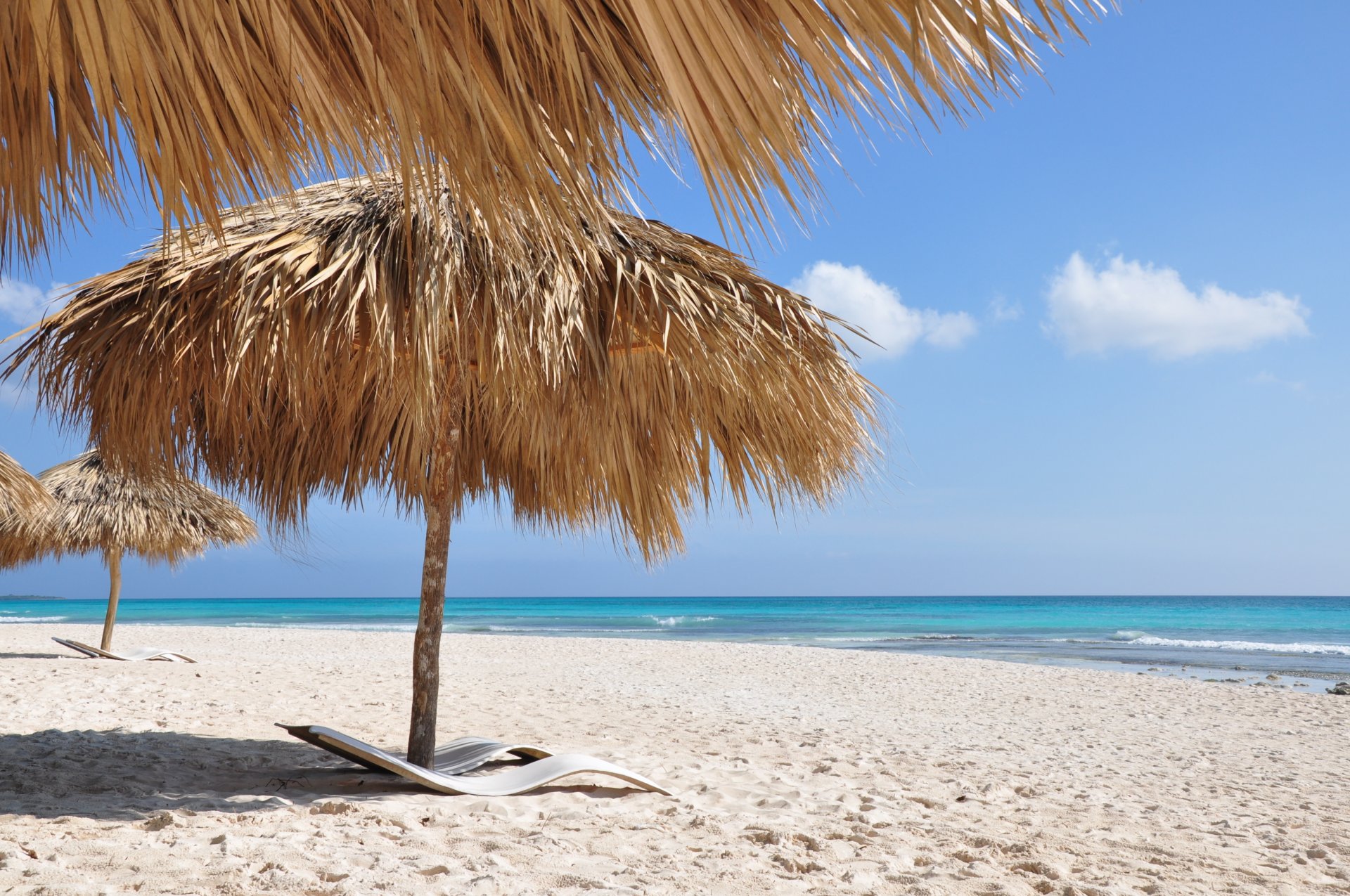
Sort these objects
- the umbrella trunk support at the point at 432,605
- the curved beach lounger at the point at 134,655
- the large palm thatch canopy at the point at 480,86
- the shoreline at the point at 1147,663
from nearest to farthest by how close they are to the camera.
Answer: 1. the large palm thatch canopy at the point at 480,86
2. the umbrella trunk support at the point at 432,605
3. the curved beach lounger at the point at 134,655
4. the shoreline at the point at 1147,663

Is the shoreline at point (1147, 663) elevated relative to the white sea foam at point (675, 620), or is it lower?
elevated

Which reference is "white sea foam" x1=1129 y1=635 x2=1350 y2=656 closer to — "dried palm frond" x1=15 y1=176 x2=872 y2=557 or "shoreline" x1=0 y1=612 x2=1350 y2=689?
"shoreline" x1=0 y1=612 x2=1350 y2=689

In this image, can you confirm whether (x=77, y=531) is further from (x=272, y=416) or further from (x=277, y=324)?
(x=277, y=324)

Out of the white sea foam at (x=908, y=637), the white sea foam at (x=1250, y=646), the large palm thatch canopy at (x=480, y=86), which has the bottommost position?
the white sea foam at (x=908, y=637)

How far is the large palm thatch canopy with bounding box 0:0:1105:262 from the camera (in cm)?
99

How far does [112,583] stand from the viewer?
1049 centimetres

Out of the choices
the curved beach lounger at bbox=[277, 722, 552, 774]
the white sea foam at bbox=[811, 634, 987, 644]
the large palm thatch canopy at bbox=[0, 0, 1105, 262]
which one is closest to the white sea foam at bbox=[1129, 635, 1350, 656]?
the white sea foam at bbox=[811, 634, 987, 644]

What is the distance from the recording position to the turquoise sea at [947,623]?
57.2ft

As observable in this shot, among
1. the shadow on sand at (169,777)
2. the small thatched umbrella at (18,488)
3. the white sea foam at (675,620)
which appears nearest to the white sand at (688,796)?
the shadow on sand at (169,777)

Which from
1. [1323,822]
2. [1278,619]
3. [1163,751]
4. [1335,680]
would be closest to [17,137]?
[1323,822]

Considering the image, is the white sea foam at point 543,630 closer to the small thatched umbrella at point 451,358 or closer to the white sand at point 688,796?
the white sand at point 688,796

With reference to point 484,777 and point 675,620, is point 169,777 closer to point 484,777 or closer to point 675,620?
point 484,777

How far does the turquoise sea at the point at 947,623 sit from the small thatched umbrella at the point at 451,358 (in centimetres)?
1232

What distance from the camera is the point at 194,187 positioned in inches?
54.9
